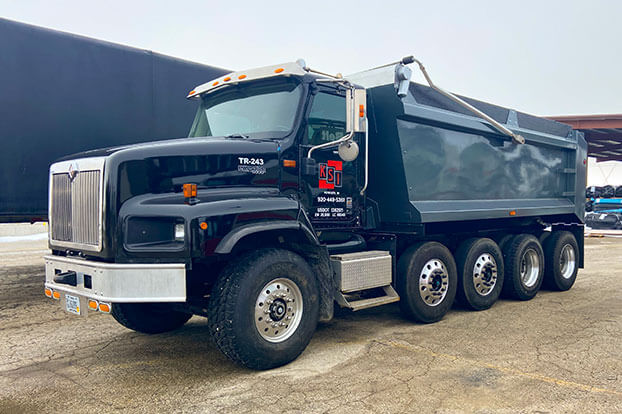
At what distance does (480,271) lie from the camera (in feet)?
23.0

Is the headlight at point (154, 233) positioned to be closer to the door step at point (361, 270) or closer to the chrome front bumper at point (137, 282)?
the chrome front bumper at point (137, 282)

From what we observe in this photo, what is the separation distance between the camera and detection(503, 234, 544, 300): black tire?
24.9 feet

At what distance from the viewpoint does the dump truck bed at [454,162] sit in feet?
20.0

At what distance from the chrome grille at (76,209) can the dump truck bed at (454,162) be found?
10.4 ft

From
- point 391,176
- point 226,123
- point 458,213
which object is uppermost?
point 226,123

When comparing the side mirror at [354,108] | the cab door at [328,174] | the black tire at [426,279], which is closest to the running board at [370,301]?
the black tire at [426,279]

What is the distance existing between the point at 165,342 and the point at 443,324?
3.21m

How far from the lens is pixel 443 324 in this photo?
247 inches

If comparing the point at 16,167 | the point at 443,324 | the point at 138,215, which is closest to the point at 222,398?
the point at 138,215

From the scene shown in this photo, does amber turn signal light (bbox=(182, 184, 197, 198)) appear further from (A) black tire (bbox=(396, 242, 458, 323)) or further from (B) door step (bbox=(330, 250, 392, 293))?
(A) black tire (bbox=(396, 242, 458, 323))

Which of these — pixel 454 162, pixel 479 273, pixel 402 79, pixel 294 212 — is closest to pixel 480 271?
pixel 479 273

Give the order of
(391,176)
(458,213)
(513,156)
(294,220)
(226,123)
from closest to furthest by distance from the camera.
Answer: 1. (294,220)
2. (226,123)
3. (391,176)
4. (458,213)
5. (513,156)

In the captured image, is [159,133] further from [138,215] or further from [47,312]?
[138,215]

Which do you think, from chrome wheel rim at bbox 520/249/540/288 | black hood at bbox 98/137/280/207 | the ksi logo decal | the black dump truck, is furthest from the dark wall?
chrome wheel rim at bbox 520/249/540/288
